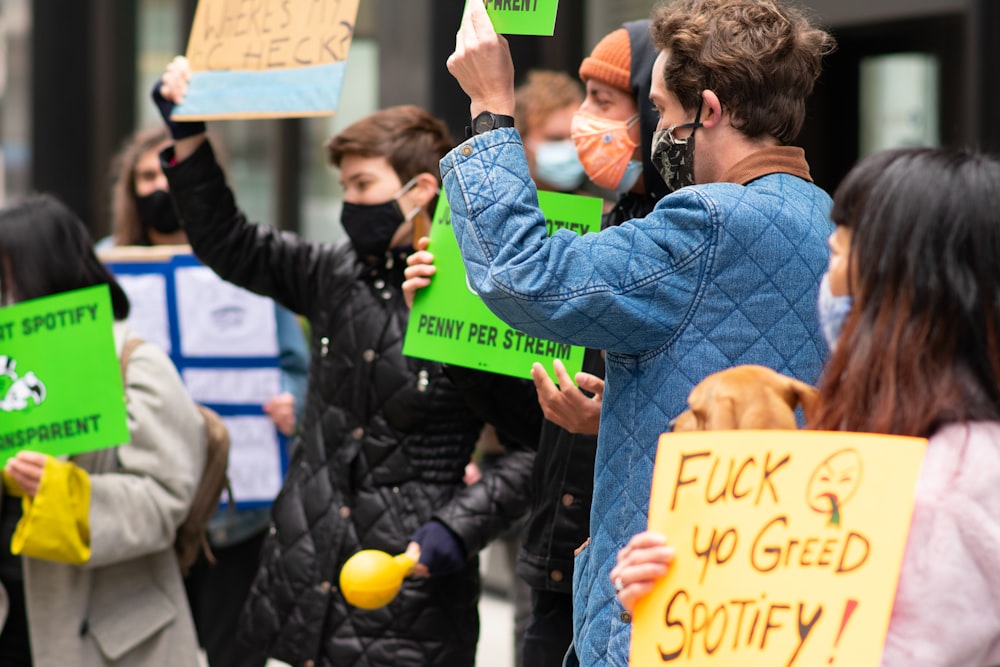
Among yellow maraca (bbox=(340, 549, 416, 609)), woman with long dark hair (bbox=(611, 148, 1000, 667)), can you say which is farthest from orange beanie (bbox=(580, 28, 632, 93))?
woman with long dark hair (bbox=(611, 148, 1000, 667))

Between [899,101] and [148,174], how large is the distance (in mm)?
3360

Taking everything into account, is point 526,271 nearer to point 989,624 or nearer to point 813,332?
point 813,332

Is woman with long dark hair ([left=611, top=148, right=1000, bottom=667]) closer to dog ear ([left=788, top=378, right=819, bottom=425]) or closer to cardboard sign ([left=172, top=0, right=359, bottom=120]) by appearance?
dog ear ([left=788, top=378, right=819, bottom=425])

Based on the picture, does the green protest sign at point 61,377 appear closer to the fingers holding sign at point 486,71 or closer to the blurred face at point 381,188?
the blurred face at point 381,188

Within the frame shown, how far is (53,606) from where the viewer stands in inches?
141

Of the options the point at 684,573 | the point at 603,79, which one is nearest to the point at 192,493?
the point at 603,79

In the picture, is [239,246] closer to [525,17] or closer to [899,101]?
[525,17]

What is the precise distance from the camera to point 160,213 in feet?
17.1

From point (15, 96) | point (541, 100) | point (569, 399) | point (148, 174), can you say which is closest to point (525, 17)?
point (569, 399)

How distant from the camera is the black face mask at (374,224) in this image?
3.57 metres

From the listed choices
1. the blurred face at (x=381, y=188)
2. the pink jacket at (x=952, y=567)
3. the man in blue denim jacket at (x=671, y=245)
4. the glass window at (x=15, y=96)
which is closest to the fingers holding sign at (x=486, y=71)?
the man in blue denim jacket at (x=671, y=245)

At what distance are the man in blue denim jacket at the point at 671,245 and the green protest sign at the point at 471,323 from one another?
1.82ft

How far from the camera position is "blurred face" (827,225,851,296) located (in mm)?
1822

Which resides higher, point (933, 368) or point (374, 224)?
point (933, 368)
